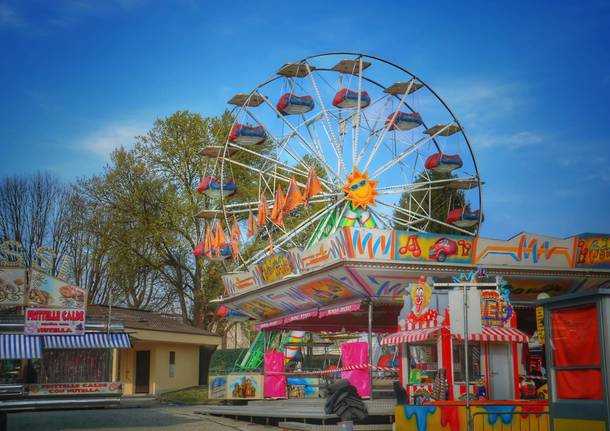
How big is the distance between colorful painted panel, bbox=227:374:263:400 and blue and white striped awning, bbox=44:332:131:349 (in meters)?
9.52

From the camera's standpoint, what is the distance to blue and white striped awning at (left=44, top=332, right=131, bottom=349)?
18467 millimetres

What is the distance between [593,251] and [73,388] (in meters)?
16.5

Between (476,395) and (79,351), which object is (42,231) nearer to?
(79,351)

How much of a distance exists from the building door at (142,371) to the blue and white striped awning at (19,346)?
1917cm

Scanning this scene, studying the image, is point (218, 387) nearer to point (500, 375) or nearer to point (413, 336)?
point (413, 336)

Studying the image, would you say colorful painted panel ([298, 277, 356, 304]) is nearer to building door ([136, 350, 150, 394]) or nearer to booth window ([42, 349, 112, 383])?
booth window ([42, 349, 112, 383])

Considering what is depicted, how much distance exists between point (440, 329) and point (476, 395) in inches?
64.3

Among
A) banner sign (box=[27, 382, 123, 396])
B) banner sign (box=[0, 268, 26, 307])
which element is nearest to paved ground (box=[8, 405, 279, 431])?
banner sign (box=[27, 382, 123, 396])

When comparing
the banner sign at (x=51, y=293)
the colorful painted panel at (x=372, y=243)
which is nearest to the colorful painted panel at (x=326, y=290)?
the colorful painted panel at (x=372, y=243)

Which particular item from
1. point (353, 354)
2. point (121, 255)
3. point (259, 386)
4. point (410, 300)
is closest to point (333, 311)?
point (353, 354)

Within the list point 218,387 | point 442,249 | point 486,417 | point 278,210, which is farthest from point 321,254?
→ point 486,417

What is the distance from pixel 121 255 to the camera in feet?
137

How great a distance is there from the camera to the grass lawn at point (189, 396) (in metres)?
32.2

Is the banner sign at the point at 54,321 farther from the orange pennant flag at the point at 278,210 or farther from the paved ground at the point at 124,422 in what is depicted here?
the orange pennant flag at the point at 278,210
